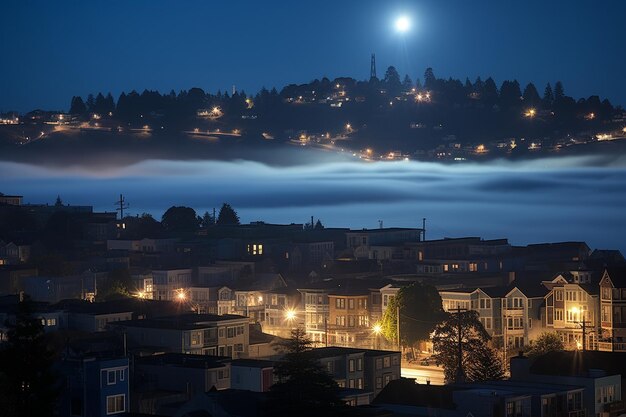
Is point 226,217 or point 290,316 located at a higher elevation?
point 226,217

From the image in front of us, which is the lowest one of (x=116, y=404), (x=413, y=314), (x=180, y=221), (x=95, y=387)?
(x=116, y=404)

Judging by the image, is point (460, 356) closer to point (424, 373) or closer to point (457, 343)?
point (457, 343)

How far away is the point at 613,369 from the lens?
1065 inches

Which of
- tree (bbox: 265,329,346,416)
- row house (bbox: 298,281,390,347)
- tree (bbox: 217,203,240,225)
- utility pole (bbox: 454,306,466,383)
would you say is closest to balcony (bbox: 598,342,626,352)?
row house (bbox: 298,281,390,347)

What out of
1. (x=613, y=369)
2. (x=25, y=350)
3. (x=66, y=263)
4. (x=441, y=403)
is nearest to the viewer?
(x=25, y=350)

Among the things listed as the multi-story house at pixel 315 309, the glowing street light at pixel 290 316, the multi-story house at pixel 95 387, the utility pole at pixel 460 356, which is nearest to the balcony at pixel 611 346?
the utility pole at pixel 460 356

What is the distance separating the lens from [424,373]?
110ft

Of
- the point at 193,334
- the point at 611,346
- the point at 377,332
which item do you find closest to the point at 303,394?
the point at 193,334

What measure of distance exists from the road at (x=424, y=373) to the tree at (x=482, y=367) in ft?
2.78

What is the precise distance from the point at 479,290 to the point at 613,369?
13.5 m

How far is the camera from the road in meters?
32.2

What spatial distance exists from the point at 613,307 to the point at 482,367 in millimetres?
9019

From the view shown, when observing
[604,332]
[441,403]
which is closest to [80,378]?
[441,403]

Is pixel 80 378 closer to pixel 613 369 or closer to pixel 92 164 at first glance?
pixel 613 369
